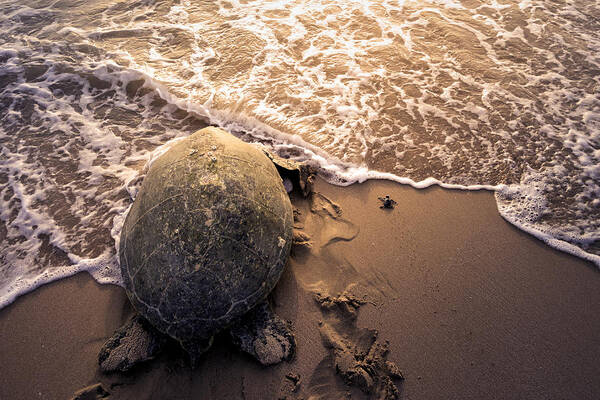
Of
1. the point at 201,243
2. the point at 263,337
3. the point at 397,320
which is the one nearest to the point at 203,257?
the point at 201,243

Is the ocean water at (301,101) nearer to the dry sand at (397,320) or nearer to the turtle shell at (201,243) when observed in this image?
the dry sand at (397,320)

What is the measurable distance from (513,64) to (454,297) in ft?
13.9

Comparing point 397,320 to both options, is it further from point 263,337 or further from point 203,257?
point 203,257

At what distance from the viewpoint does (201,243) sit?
2.16 meters

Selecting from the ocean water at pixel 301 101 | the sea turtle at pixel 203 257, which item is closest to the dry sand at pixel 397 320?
the sea turtle at pixel 203 257

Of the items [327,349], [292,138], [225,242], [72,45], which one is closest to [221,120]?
[292,138]

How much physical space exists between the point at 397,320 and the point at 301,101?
3161 millimetres

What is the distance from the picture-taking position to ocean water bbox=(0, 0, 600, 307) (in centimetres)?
347

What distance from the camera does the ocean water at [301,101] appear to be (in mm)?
3471

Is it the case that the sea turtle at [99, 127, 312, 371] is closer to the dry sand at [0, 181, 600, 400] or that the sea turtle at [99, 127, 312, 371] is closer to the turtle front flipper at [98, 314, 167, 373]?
the turtle front flipper at [98, 314, 167, 373]

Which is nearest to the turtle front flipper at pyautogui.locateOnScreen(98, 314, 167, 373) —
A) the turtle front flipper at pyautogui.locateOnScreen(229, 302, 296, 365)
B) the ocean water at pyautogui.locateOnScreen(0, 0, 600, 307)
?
the turtle front flipper at pyautogui.locateOnScreen(229, 302, 296, 365)

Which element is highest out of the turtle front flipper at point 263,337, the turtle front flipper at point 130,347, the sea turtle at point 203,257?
the sea turtle at point 203,257

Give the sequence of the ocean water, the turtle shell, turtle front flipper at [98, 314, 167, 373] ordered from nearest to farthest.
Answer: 1. the turtle shell
2. turtle front flipper at [98, 314, 167, 373]
3. the ocean water

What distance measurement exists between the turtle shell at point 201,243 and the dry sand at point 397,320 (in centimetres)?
47
